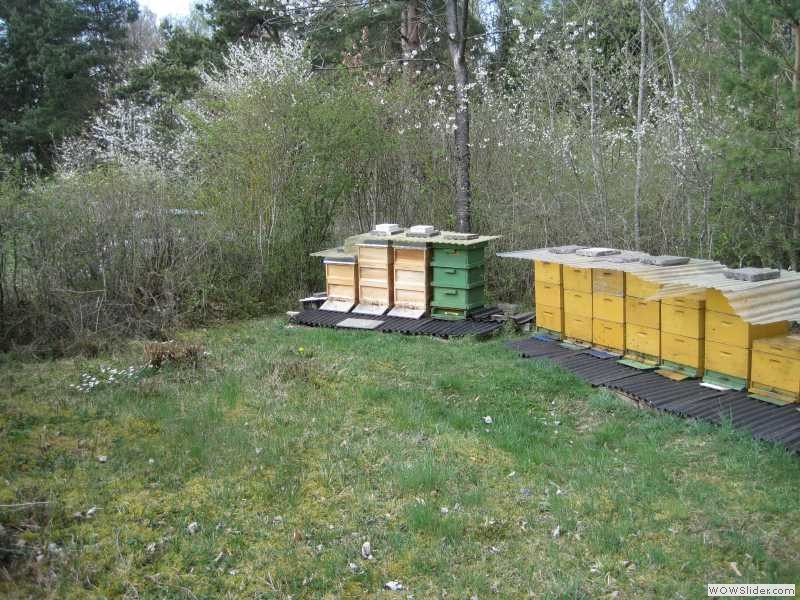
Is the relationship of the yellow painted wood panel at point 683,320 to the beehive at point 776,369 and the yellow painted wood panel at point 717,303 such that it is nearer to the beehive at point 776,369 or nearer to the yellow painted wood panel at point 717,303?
the yellow painted wood panel at point 717,303

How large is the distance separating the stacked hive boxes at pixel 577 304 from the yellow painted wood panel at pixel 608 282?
74 mm

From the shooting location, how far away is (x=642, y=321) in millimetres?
7562

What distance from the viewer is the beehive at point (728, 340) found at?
21.3 ft

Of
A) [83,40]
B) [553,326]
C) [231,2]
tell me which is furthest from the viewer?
[83,40]

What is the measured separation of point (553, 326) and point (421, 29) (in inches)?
443

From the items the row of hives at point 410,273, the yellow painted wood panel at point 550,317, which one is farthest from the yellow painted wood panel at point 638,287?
the row of hives at point 410,273

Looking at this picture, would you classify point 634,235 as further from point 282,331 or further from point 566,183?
point 282,331

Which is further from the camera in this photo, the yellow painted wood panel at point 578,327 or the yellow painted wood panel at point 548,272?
the yellow painted wood panel at point 548,272

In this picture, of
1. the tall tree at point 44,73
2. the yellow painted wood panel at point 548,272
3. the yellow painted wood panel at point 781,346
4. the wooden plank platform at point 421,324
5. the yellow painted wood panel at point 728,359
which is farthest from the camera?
the tall tree at point 44,73

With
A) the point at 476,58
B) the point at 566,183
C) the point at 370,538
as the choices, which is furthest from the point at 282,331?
the point at 476,58

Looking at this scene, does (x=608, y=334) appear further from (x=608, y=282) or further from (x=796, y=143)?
(x=796, y=143)

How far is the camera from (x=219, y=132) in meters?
11.7

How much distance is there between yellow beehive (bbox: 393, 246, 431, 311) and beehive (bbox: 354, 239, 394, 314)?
10cm

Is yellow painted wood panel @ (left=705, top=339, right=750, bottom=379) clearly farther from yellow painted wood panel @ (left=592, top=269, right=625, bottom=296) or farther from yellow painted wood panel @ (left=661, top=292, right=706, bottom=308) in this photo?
yellow painted wood panel @ (left=592, top=269, right=625, bottom=296)
